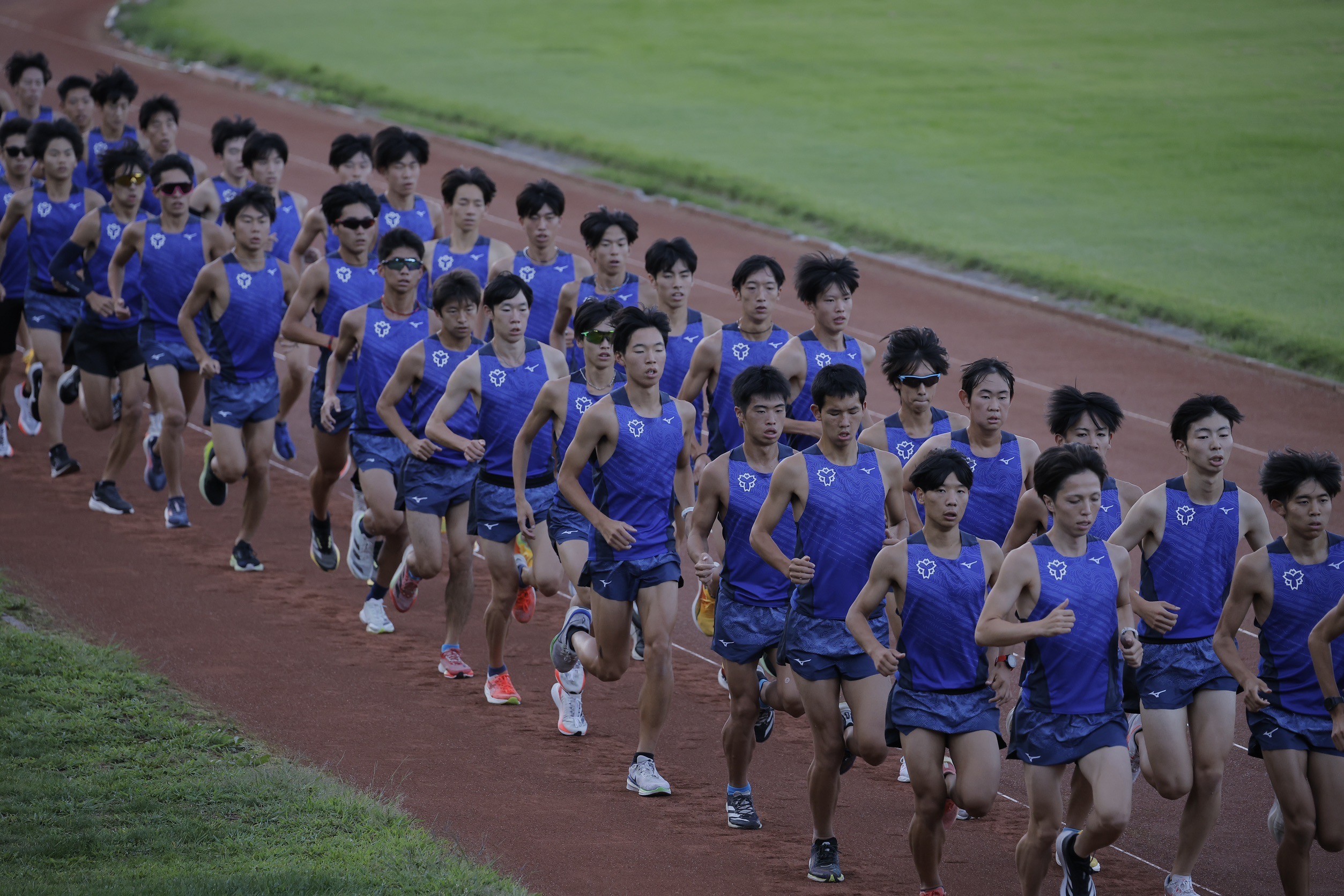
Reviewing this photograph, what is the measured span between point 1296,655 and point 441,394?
5.49 meters

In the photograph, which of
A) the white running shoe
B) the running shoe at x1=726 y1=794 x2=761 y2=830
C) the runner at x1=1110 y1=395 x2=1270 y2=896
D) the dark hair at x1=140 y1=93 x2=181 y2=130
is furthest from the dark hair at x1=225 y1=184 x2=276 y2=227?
the runner at x1=1110 y1=395 x2=1270 y2=896

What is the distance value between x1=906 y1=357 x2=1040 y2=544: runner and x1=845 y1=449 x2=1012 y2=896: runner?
4.49 feet

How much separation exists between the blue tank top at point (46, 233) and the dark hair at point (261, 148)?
4.93 feet

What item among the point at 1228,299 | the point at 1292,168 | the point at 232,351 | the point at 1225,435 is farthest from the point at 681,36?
the point at 1225,435

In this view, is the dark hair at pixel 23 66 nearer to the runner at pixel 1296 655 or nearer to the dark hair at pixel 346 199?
the dark hair at pixel 346 199

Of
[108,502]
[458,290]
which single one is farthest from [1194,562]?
[108,502]

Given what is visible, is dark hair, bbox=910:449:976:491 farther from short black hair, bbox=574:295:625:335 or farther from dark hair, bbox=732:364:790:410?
short black hair, bbox=574:295:625:335

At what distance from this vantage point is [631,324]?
8.95 metres

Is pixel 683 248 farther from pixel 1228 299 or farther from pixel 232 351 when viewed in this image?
pixel 1228 299

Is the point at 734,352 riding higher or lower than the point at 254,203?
lower

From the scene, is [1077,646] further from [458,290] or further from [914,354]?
[458,290]

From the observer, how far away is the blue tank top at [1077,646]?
7.13 m

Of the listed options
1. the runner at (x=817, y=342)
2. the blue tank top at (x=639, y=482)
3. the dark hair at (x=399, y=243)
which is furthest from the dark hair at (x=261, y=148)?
the blue tank top at (x=639, y=482)

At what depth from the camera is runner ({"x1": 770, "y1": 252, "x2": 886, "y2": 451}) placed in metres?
10.0
